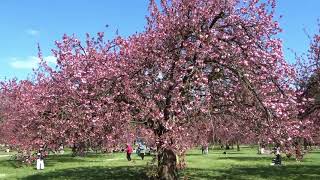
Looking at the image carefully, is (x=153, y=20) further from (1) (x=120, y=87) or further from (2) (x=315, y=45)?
(2) (x=315, y=45)

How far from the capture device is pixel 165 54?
18.2m

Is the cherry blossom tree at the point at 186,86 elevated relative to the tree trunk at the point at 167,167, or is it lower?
elevated

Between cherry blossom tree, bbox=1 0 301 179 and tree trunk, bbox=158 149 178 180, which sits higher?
cherry blossom tree, bbox=1 0 301 179

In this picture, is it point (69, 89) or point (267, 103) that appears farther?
point (69, 89)

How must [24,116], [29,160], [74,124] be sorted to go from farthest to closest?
[24,116], [29,160], [74,124]

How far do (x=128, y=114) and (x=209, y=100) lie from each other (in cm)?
290

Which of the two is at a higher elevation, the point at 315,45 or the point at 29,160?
the point at 315,45

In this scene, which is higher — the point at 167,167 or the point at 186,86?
the point at 186,86

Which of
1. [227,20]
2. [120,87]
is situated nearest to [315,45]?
[227,20]

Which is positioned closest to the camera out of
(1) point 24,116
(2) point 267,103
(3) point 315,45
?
(2) point 267,103

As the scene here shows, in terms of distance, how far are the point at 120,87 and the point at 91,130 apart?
6.72 feet

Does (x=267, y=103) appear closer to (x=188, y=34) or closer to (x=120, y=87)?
(x=188, y=34)

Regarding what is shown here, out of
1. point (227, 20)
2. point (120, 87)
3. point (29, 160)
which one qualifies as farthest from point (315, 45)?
point (29, 160)

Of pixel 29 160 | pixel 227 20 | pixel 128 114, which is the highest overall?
pixel 227 20
